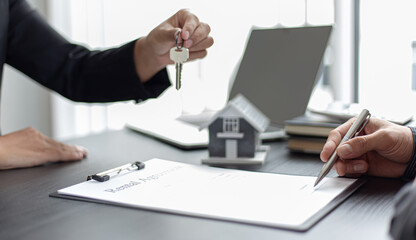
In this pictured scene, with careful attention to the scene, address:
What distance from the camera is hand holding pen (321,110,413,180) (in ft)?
2.42

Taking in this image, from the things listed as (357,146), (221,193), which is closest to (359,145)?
(357,146)

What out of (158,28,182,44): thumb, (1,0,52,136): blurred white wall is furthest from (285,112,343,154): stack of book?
(1,0,52,136): blurred white wall

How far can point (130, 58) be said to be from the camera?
1.17m

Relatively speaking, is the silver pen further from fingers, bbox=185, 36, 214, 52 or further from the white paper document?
fingers, bbox=185, 36, 214, 52

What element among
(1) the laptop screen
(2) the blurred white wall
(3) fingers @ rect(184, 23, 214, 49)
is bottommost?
(2) the blurred white wall

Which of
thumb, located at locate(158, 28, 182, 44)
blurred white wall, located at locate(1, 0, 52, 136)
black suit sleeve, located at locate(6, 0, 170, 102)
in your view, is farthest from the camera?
blurred white wall, located at locate(1, 0, 52, 136)

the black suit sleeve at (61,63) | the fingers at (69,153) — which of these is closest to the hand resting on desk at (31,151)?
the fingers at (69,153)

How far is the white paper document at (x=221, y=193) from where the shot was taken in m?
0.59

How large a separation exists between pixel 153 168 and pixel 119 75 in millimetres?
429

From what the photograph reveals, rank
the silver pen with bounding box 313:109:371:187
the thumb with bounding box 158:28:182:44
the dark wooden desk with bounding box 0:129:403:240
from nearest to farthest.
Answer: the dark wooden desk with bounding box 0:129:403:240 → the silver pen with bounding box 313:109:371:187 → the thumb with bounding box 158:28:182:44

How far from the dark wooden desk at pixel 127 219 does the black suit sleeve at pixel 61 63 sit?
41 cm

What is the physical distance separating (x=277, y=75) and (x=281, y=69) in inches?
0.8

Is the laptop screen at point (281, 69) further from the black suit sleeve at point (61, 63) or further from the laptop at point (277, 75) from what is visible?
→ the black suit sleeve at point (61, 63)

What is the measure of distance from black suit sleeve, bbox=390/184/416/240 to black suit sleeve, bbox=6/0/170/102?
85 cm
